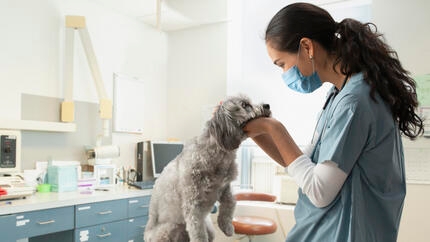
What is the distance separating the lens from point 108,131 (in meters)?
3.60

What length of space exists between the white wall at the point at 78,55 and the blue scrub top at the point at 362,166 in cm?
276

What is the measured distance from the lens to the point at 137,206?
3.05 m

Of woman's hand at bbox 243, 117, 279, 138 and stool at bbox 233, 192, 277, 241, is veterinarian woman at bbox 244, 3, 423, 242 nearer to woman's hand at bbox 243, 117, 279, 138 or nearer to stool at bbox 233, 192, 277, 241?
woman's hand at bbox 243, 117, 279, 138

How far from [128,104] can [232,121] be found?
301 centimetres

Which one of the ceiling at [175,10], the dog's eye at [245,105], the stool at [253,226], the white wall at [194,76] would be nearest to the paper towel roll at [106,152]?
the white wall at [194,76]

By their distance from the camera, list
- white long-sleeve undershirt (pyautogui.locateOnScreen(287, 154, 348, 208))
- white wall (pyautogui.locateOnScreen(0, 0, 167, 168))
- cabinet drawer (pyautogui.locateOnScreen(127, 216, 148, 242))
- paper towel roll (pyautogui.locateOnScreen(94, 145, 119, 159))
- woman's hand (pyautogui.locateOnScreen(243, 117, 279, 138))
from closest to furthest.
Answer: white long-sleeve undershirt (pyautogui.locateOnScreen(287, 154, 348, 208)) → woman's hand (pyautogui.locateOnScreen(243, 117, 279, 138)) → white wall (pyautogui.locateOnScreen(0, 0, 167, 168)) → cabinet drawer (pyautogui.locateOnScreen(127, 216, 148, 242)) → paper towel roll (pyautogui.locateOnScreen(94, 145, 119, 159))

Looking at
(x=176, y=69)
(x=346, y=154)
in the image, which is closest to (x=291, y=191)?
(x=176, y=69)

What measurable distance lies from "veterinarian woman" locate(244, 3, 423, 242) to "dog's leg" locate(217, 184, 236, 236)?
25cm

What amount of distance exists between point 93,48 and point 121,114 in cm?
78

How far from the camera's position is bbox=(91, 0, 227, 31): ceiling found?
367 cm

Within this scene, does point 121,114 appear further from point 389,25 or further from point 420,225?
point 420,225

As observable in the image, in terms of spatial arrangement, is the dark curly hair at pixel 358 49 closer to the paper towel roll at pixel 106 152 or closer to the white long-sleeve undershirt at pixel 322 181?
the white long-sleeve undershirt at pixel 322 181

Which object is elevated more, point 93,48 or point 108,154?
point 93,48

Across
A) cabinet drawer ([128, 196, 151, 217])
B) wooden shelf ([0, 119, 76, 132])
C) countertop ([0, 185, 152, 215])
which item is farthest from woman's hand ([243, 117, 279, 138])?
wooden shelf ([0, 119, 76, 132])
